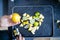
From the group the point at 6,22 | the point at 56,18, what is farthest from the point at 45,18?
the point at 6,22

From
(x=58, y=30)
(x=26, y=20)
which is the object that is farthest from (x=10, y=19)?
(x=58, y=30)

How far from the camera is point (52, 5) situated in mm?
1270

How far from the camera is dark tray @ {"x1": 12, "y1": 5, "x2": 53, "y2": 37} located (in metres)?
1.25

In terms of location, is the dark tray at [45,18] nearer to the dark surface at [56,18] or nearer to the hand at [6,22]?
the dark surface at [56,18]

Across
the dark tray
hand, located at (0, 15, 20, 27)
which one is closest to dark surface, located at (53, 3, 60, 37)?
the dark tray

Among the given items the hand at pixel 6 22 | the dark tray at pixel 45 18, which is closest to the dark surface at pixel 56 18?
the dark tray at pixel 45 18

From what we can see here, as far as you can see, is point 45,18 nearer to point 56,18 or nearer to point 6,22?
point 56,18

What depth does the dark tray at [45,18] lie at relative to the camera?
125 cm

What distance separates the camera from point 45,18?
1.26 meters

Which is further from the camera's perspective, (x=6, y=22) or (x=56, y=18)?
(x=56, y=18)

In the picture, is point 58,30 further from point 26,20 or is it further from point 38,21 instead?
point 26,20

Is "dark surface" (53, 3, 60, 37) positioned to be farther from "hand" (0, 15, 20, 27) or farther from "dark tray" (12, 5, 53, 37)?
"hand" (0, 15, 20, 27)

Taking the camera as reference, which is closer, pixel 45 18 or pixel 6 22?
pixel 6 22

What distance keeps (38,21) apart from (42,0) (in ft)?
0.63
